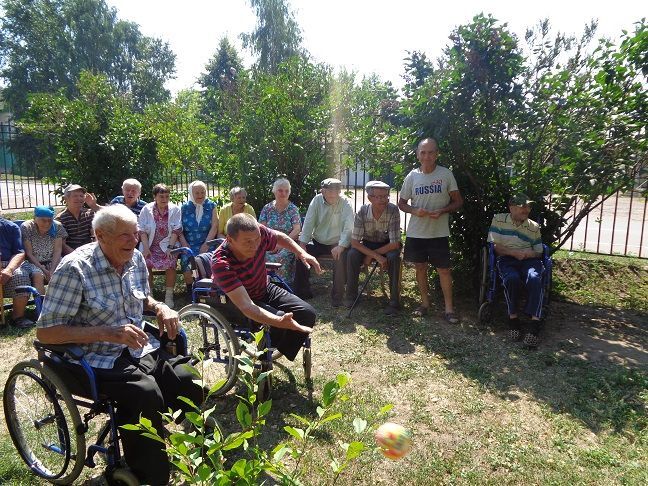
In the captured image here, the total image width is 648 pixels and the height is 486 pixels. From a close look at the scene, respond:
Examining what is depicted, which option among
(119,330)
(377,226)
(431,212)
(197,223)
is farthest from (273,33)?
(119,330)

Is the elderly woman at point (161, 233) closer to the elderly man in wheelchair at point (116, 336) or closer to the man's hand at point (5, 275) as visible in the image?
the man's hand at point (5, 275)

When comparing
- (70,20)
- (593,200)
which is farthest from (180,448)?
(70,20)

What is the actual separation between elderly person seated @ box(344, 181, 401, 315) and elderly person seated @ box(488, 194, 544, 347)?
3.27 feet

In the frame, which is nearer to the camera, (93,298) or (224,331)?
(93,298)

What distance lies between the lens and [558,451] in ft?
9.33

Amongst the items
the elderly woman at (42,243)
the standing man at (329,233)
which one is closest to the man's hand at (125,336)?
the elderly woman at (42,243)

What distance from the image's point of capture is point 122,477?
2197mm

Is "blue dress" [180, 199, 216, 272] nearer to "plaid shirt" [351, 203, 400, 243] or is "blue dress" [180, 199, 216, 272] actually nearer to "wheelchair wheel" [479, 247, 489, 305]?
"plaid shirt" [351, 203, 400, 243]

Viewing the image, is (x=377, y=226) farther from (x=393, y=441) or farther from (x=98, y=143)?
(x=98, y=143)

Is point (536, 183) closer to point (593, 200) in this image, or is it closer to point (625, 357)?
point (593, 200)

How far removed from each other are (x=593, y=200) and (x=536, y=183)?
0.56m

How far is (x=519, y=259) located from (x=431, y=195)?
106 centimetres

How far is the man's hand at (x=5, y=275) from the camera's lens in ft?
15.1

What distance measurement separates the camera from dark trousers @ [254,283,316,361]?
331 cm
